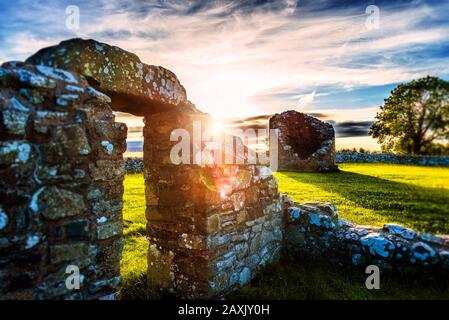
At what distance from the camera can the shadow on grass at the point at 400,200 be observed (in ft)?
20.1

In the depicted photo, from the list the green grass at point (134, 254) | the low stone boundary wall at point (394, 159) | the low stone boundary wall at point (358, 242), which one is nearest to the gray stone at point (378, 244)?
the low stone boundary wall at point (358, 242)

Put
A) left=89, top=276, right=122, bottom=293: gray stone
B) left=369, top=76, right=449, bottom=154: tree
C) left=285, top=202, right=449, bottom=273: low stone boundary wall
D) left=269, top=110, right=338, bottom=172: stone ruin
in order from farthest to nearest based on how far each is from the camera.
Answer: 1. left=369, top=76, right=449, bottom=154: tree
2. left=269, top=110, right=338, bottom=172: stone ruin
3. left=285, top=202, right=449, bottom=273: low stone boundary wall
4. left=89, top=276, right=122, bottom=293: gray stone

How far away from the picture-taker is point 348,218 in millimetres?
6535

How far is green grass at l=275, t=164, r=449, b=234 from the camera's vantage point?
20.6 feet

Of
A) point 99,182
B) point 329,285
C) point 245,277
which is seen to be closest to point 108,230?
point 99,182

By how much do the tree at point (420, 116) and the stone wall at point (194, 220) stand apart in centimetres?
3169

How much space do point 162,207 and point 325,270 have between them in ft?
8.52

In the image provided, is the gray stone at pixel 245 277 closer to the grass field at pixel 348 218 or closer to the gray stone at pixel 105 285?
the grass field at pixel 348 218

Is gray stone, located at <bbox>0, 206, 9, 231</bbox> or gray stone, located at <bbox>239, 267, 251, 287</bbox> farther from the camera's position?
gray stone, located at <bbox>239, 267, 251, 287</bbox>

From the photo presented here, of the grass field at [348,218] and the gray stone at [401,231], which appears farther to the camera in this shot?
the gray stone at [401,231]

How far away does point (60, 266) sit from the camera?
7.16 feet

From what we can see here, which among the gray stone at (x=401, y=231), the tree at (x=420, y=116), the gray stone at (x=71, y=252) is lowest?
the gray stone at (x=401, y=231)

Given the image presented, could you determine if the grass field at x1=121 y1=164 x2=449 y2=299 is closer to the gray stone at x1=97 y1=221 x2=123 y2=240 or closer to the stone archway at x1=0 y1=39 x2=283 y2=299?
the stone archway at x1=0 y1=39 x2=283 y2=299

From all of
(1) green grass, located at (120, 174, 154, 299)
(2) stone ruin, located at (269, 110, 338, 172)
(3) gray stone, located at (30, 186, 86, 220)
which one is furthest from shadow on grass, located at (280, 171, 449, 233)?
(3) gray stone, located at (30, 186, 86, 220)
